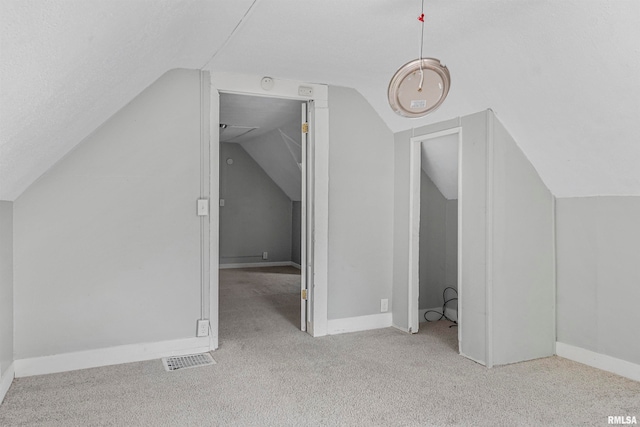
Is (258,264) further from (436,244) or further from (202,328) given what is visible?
(202,328)

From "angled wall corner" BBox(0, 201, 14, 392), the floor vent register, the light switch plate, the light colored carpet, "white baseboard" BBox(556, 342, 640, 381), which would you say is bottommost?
the light colored carpet

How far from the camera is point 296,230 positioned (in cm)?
754

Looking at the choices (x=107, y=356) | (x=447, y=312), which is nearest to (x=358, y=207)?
(x=447, y=312)

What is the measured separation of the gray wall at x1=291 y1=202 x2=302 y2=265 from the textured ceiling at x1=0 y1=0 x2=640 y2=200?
4297mm

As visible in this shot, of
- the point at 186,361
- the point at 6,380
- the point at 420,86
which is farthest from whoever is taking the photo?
the point at 186,361

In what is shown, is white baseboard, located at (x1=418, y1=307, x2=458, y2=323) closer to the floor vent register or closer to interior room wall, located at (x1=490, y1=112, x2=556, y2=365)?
interior room wall, located at (x1=490, y1=112, x2=556, y2=365)

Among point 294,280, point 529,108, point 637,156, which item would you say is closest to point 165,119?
point 529,108

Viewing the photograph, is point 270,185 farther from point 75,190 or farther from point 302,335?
point 75,190

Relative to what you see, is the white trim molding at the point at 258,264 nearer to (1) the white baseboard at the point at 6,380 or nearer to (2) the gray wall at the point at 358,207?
(2) the gray wall at the point at 358,207

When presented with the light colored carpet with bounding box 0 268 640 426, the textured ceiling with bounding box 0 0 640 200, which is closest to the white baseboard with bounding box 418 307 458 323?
the light colored carpet with bounding box 0 268 640 426

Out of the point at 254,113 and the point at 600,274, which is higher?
the point at 254,113

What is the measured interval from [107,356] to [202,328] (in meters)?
0.63

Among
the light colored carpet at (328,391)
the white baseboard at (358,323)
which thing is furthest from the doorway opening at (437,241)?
the light colored carpet at (328,391)

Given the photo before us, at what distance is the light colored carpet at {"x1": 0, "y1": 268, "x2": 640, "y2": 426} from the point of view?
7.17 feet
